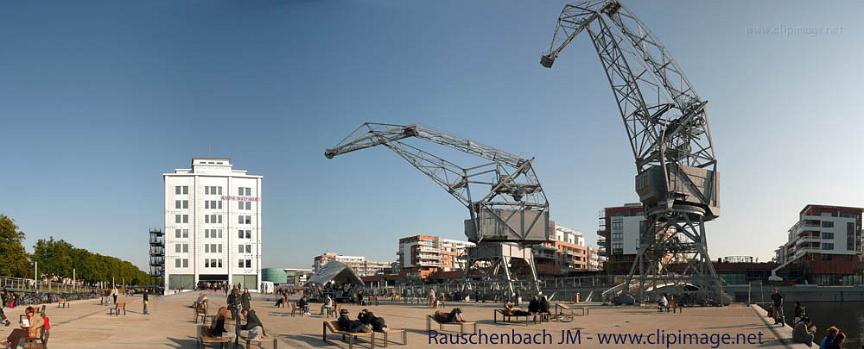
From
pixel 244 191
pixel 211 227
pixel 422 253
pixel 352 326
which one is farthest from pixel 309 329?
pixel 422 253

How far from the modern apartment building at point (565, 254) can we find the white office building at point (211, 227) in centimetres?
5109

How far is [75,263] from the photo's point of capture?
9544cm

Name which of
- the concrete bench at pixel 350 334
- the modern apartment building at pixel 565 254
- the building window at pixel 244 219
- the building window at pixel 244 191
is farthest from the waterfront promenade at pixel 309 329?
the modern apartment building at pixel 565 254

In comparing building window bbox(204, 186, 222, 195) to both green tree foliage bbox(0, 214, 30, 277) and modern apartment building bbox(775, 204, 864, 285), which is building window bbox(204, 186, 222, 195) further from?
modern apartment building bbox(775, 204, 864, 285)

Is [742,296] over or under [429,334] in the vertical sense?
under

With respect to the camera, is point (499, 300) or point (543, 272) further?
point (543, 272)

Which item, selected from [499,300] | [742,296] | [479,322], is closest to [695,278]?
[499,300]

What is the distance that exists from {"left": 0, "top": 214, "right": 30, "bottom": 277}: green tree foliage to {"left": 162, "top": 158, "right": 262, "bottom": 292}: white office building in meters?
34.5

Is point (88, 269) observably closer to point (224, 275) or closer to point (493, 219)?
point (224, 275)

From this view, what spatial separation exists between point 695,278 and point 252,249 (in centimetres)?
6738

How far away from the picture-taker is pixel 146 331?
22.7 m

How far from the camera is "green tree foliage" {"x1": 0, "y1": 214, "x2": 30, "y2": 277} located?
5809 centimetres

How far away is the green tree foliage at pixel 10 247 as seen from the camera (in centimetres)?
5809

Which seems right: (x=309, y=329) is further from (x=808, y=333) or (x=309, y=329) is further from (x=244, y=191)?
(x=244, y=191)
